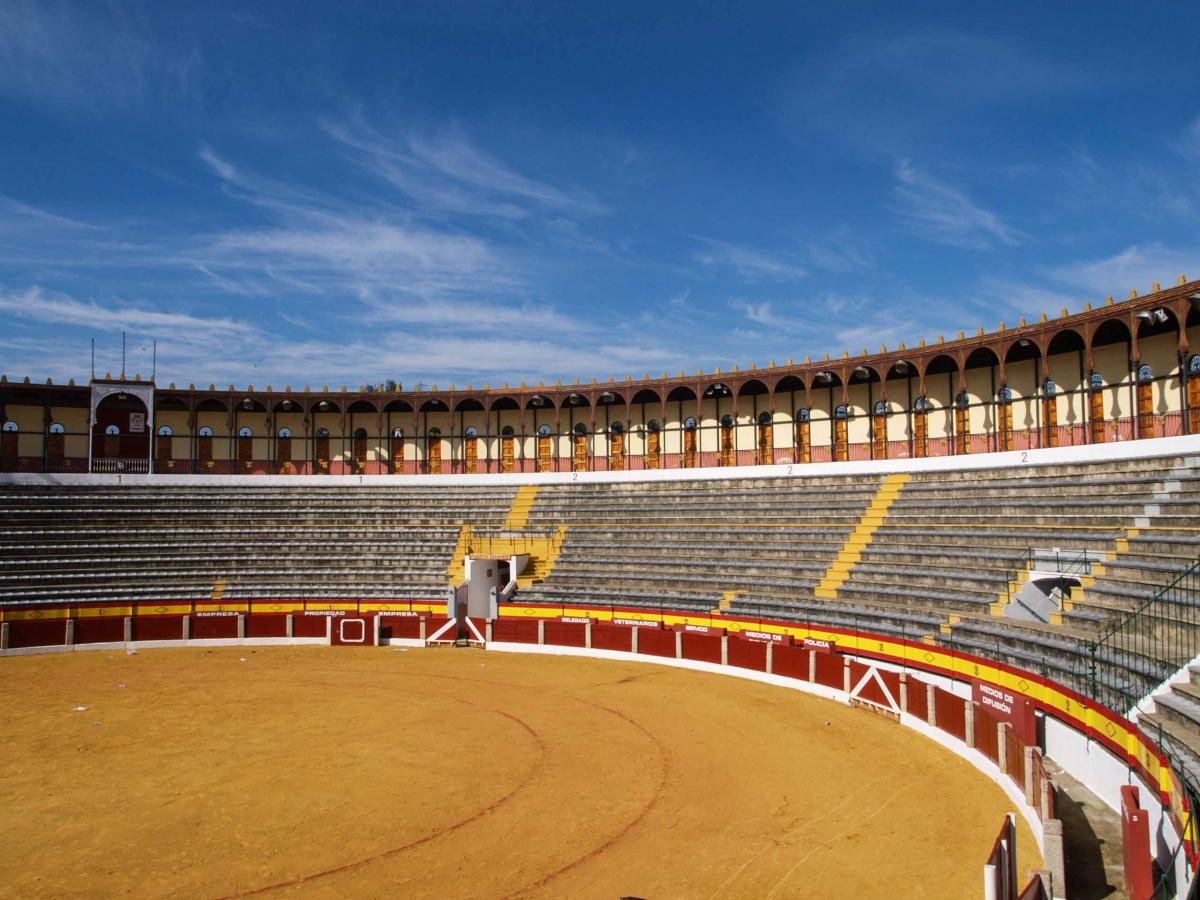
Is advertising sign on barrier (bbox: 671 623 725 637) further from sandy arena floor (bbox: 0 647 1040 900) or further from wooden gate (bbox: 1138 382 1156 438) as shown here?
wooden gate (bbox: 1138 382 1156 438)

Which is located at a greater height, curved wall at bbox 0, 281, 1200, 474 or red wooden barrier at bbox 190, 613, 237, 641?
curved wall at bbox 0, 281, 1200, 474

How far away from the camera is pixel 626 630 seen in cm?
2536

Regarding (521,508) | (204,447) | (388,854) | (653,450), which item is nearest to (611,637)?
(521,508)

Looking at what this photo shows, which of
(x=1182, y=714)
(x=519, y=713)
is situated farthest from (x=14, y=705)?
(x=1182, y=714)

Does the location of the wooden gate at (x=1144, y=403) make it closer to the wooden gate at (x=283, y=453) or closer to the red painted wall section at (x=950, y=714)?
the red painted wall section at (x=950, y=714)

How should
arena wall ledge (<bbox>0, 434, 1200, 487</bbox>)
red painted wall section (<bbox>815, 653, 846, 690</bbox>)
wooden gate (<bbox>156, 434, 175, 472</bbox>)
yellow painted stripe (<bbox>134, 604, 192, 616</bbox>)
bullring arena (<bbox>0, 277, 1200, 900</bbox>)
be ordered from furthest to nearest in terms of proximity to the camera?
wooden gate (<bbox>156, 434, 175, 472</bbox>), yellow painted stripe (<bbox>134, 604, 192, 616</bbox>), arena wall ledge (<bbox>0, 434, 1200, 487</bbox>), red painted wall section (<bbox>815, 653, 846, 690</bbox>), bullring arena (<bbox>0, 277, 1200, 900</bbox>)

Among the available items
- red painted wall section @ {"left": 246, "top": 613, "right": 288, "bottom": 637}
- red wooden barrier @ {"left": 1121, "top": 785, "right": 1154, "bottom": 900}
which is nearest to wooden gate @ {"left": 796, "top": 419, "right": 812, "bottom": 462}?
red painted wall section @ {"left": 246, "top": 613, "right": 288, "bottom": 637}

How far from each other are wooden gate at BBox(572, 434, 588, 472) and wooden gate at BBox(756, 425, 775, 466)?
27.9 feet

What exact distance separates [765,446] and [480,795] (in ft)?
85.5

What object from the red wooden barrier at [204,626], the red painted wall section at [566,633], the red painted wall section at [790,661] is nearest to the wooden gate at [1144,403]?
the red painted wall section at [790,661]

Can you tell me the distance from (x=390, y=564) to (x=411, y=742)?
1806cm

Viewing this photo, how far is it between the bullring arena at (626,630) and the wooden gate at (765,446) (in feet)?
1.88

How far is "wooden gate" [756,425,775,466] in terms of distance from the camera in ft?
119

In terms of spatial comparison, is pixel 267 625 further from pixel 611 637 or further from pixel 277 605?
pixel 611 637
